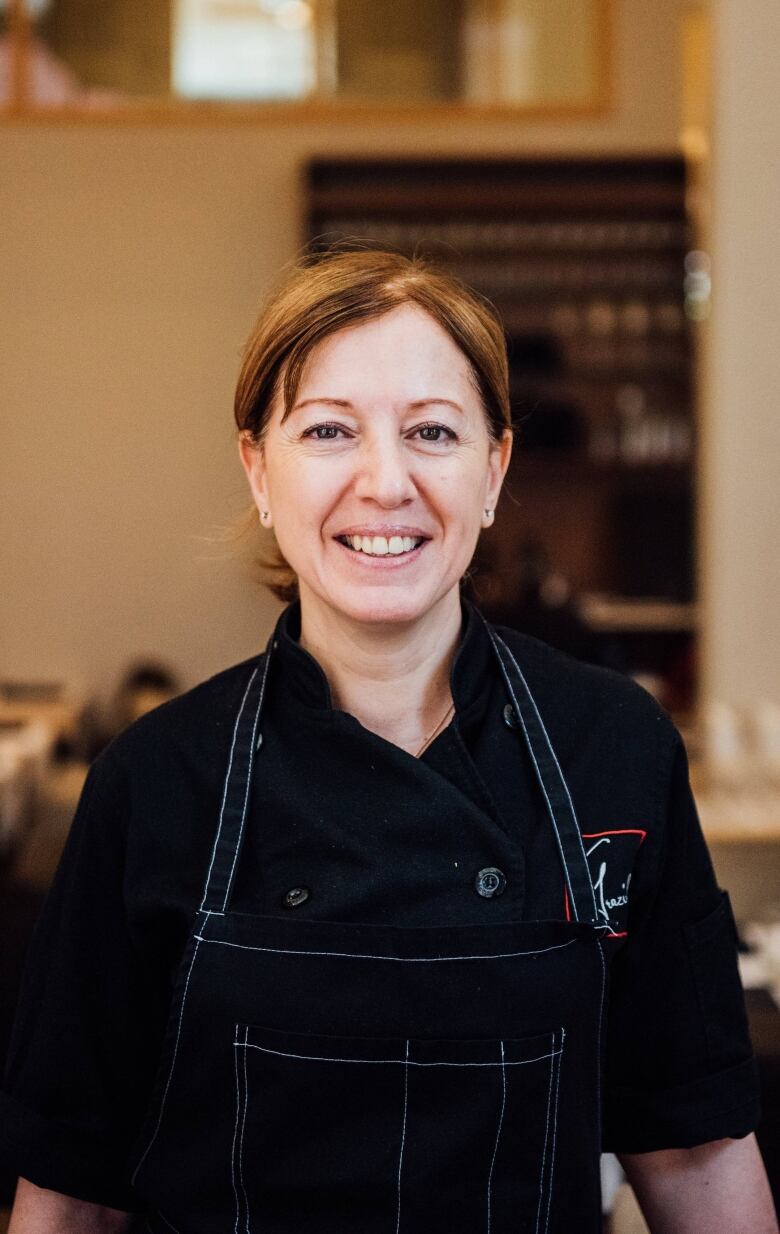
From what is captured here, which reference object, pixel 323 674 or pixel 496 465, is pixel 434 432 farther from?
pixel 323 674

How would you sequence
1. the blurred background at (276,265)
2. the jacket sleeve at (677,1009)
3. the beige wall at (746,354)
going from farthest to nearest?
1. the blurred background at (276,265)
2. the beige wall at (746,354)
3. the jacket sleeve at (677,1009)

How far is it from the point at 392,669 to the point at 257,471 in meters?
0.23

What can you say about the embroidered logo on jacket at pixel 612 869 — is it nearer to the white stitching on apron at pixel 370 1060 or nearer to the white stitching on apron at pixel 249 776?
the white stitching on apron at pixel 370 1060

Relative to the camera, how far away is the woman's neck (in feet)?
4.26

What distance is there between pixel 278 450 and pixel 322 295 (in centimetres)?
14

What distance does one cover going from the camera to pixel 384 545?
1245 mm

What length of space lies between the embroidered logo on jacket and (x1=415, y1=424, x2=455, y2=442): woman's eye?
37cm

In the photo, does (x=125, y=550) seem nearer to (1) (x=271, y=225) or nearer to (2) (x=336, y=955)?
(1) (x=271, y=225)

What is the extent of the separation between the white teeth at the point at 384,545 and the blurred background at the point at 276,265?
14.9 feet

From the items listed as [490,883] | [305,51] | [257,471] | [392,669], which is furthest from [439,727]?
[305,51]

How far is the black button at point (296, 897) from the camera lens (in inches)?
47.6

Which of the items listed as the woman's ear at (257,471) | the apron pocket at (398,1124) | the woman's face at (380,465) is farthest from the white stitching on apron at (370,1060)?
the woman's ear at (257,471)

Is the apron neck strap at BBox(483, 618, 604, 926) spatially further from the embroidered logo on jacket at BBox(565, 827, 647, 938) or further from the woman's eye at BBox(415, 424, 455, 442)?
the woman's eye at BBox(415, 424, 455, 442)

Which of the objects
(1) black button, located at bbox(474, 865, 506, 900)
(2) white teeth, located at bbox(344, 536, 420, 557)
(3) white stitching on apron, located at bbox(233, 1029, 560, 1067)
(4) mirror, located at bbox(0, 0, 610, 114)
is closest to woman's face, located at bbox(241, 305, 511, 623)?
(2) white teeth, located at bbox(344, 536, 420, 557)
